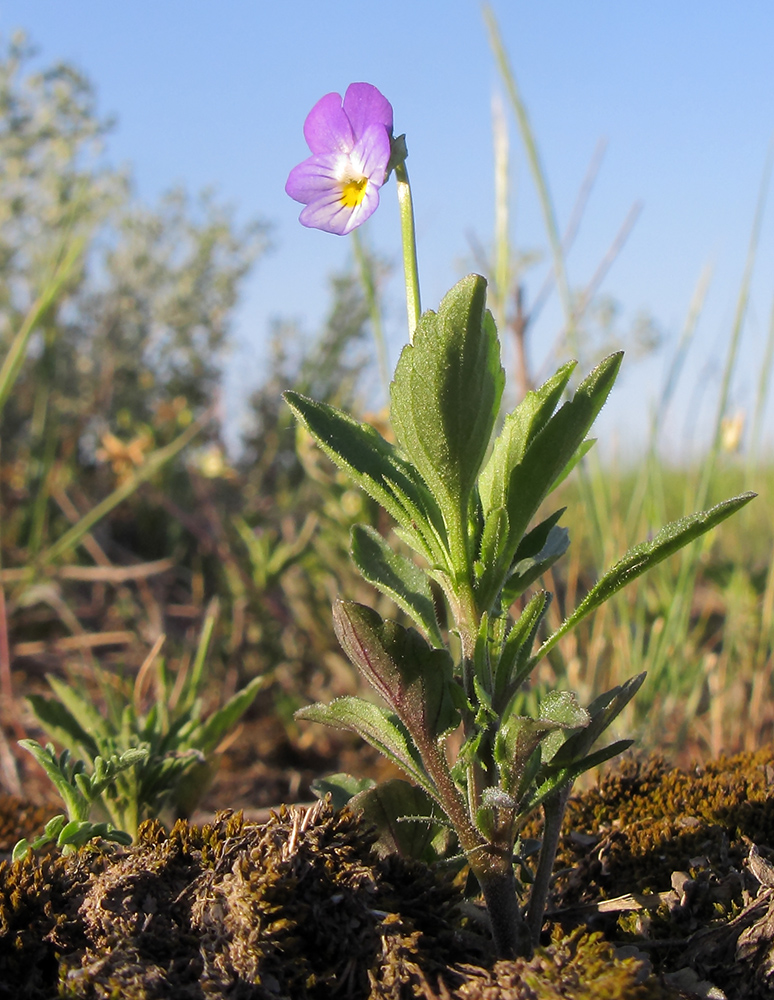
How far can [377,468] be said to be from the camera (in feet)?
3.38

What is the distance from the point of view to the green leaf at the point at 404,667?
92cm

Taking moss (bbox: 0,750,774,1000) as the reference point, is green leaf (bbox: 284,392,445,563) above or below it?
above

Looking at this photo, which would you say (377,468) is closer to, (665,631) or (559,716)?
(559,716)

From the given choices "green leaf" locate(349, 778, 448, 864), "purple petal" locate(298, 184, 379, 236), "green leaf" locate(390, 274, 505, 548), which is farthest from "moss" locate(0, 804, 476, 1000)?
"purple petal" locate(298, 184, 379, 236)

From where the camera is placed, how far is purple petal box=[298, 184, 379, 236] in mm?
1070

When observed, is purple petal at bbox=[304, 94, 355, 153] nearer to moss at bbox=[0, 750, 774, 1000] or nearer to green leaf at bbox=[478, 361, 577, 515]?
green leaf at bbox=[478, 361, 577, 515]

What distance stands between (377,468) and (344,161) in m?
0.36

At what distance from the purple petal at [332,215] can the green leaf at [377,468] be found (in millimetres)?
210

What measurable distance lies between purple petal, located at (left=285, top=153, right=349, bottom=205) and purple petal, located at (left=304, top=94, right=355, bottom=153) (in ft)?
0.04

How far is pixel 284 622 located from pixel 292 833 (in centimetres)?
209

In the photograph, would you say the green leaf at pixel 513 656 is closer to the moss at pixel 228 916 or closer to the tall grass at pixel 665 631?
the moss at pixel 228 916

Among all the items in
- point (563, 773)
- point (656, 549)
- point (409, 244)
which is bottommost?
point (563, 773)

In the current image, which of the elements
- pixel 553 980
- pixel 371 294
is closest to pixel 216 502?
pixel 371 294

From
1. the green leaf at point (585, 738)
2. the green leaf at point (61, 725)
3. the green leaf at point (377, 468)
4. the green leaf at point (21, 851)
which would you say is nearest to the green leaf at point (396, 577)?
the green leaf at point (377, 468)
